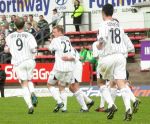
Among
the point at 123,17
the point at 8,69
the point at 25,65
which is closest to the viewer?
the point at 25,65

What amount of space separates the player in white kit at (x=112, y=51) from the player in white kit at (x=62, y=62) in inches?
125

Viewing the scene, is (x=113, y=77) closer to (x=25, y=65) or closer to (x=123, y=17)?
(x=25, y=65)

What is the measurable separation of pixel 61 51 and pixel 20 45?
4.26 feet

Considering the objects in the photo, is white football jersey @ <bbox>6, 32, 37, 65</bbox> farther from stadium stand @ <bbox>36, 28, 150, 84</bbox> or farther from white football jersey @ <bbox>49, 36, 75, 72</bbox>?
stadium stand @ <bbox>36, 28, 150, 84</bbox>

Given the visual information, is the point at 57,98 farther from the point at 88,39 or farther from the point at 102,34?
the point at 88,39

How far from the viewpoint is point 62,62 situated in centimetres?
1897

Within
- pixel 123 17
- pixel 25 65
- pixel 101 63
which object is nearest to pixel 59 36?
pixel 25 65

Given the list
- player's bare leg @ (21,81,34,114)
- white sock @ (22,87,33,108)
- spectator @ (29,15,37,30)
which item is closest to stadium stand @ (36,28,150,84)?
spectator @ (29,15,37,30)

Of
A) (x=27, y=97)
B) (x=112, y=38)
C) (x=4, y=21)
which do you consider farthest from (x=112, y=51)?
(x=4, y=21)

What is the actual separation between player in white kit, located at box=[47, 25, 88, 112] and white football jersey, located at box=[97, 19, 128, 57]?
3184 millimetres

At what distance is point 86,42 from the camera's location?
37.0 meters

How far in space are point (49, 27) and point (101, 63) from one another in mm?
23082

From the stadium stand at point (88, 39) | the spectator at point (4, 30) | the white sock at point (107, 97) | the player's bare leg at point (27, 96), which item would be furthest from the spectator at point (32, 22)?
the white sock at point (107, 97)

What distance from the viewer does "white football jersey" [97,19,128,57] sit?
15555 millimetres
